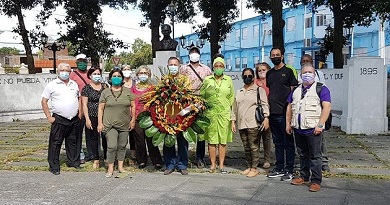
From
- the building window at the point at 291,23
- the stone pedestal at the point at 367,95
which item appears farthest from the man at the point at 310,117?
the building window at the point at 291,23

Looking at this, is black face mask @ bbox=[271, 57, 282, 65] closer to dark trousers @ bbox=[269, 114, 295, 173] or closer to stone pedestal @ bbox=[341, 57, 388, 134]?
dark trousers @ bbox=[269, 114, 295, 173]

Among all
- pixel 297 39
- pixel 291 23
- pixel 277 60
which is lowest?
pixel 277 60

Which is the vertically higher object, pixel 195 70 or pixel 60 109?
pixel 195 70

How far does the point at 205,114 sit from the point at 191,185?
1203 millimetres

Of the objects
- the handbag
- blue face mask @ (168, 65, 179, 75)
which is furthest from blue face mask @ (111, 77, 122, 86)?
the handbag

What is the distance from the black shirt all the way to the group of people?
14mm

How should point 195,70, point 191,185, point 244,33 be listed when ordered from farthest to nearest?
point 244,33, point 195,70, point 191,185

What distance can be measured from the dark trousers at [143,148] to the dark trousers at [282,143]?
197 centimetres

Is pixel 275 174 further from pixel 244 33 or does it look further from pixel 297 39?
pixel 244 33

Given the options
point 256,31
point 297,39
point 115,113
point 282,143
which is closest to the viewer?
point 282,143

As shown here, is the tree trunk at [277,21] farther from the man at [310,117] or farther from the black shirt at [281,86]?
the man at [310,117]

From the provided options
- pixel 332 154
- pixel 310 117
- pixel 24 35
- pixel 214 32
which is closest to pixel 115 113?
pixel 310 117

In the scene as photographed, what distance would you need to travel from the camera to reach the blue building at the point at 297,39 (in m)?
36.7

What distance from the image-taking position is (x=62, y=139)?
300 inches
